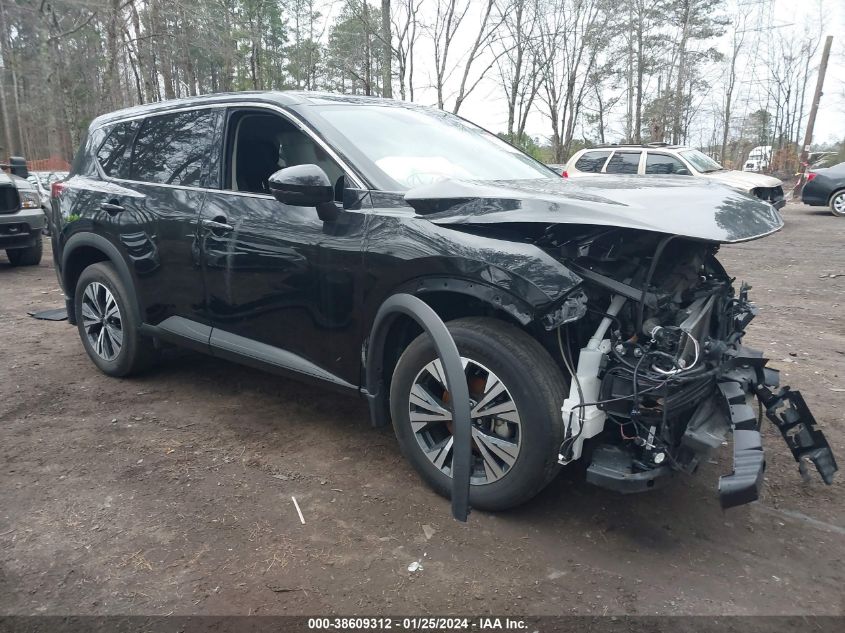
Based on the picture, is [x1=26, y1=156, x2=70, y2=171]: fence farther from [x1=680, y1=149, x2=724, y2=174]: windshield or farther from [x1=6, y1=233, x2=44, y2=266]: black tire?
[x1=680, y1=149, x2=724, y2=174]: windshield

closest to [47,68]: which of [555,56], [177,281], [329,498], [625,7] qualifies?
[555,56]

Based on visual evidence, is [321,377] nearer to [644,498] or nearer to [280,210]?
[280,210]

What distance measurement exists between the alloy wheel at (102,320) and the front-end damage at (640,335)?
109 inches

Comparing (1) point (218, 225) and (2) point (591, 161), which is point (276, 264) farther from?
(2) point (591, 161)

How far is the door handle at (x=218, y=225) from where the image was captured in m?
3.55

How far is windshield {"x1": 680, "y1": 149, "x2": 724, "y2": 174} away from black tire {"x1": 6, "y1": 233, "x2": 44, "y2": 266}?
39.1ft

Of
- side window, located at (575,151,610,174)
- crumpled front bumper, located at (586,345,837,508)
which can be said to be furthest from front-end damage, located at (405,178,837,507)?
side window, located at (575,151,610,174)

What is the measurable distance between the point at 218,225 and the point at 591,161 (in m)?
11.4

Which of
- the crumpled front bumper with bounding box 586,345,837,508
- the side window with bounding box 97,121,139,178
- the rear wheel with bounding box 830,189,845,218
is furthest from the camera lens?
the rear wheel with bounding box 830,189,845,218

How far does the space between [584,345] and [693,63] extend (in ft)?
120

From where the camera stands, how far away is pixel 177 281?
154 inches

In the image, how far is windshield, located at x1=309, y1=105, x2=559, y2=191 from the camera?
3.23m

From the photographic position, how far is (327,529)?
277 centimetres

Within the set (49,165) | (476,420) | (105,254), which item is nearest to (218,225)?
(105,254)
